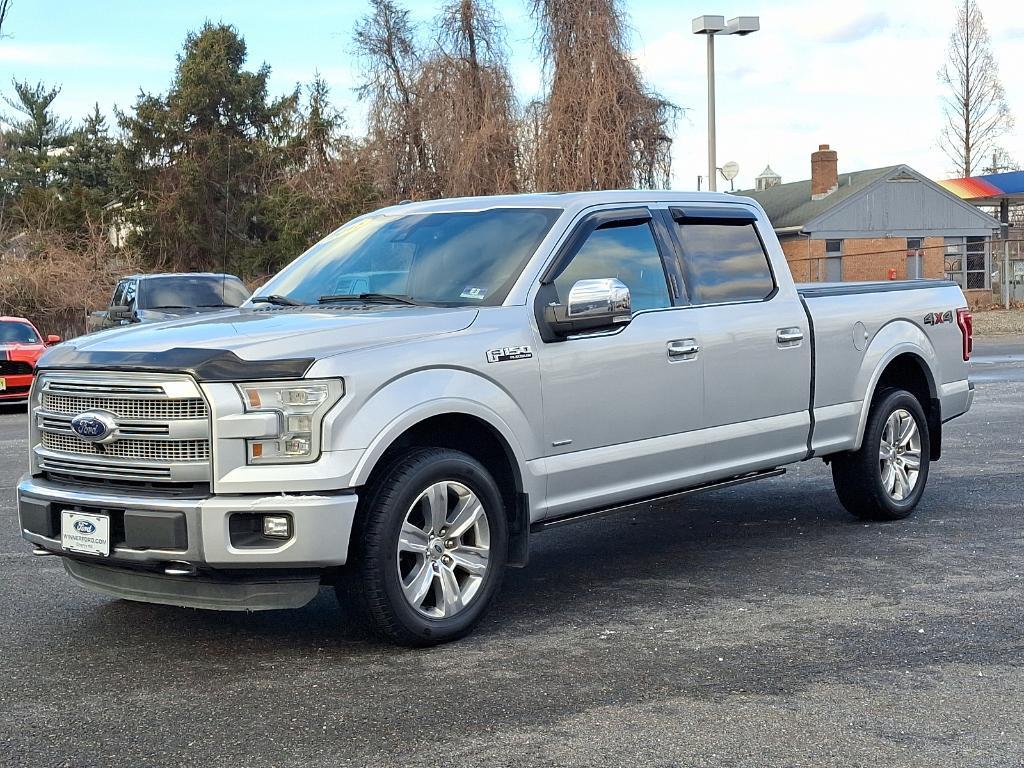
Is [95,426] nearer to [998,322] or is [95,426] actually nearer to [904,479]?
[904,479]

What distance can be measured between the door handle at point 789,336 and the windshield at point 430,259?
5.25 ft

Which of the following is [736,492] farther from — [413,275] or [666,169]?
[666,169]

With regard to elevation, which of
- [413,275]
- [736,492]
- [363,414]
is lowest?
[736,492]

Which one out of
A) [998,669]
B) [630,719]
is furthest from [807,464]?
[630,719]

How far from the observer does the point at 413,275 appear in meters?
6.48

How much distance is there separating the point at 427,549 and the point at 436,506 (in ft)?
0.59

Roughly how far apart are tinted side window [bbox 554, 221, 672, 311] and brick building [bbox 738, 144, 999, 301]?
39.6 meters

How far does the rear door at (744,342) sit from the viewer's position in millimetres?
6949

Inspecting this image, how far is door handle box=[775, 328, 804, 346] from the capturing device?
7344mm

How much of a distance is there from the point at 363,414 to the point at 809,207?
1727 inches

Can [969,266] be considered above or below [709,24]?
below

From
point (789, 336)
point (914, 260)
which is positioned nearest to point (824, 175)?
point (914, 260)

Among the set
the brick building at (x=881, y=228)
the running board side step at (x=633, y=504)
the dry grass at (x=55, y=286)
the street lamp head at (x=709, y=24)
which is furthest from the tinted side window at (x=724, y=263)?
the brick building at (x=881, y=228)

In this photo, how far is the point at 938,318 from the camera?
28.6ft
